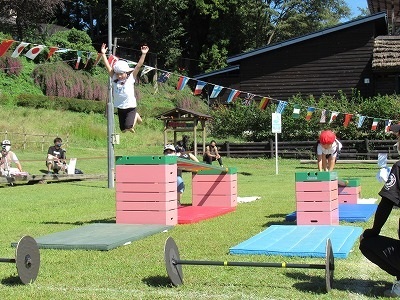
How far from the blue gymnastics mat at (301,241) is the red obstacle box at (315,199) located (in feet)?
1.01

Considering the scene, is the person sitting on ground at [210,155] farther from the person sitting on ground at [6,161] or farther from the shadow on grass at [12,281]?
the shadow on grass at [12,281]

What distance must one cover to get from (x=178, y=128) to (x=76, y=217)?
600 inches

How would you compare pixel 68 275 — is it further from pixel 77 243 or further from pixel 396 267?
pixel 396 267

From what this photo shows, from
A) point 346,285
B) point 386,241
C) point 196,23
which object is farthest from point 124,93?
point 196,23

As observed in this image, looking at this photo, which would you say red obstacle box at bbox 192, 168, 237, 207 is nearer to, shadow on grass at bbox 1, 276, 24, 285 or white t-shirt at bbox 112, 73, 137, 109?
white t-shirt at bbox 112, 73, 137, 109

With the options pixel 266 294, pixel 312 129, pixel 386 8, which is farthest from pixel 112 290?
pixel 386 8

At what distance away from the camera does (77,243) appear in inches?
323

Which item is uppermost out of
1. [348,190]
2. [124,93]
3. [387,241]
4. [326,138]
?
[124,93]

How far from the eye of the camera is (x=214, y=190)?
13773 mm

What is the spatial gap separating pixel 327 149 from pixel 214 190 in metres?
2.70

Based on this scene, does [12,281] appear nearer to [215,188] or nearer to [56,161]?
[215,188]

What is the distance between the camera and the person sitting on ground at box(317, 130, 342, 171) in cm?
1329

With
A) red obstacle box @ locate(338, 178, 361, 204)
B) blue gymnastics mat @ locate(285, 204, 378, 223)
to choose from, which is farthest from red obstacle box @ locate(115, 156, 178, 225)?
→ red obstacle box @ locate(338, 178, 361, 204)

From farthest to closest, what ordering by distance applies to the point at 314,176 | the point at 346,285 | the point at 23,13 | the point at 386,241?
the point at 23,13, the point at 314,176, the point at 346,285, the point at 386,241
